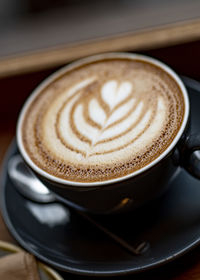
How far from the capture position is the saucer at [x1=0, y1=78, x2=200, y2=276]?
76cm

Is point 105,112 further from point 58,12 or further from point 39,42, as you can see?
point 58,12

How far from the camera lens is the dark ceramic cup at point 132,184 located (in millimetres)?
737

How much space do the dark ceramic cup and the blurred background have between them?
0.21 meters

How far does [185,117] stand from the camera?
0.78 m

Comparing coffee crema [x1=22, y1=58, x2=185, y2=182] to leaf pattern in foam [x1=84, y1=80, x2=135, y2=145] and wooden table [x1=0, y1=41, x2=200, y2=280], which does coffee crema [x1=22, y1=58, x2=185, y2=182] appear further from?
wooden table [x1=0, y1=41, x2=200, y2=280]

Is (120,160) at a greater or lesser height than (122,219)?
greater

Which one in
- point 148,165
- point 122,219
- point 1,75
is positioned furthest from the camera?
point 1,75

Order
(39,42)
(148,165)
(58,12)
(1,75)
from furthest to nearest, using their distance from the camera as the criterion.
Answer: (58,12)
(39,42)
(1,75)
(148,165)

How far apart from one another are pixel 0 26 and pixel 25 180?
2.70ft

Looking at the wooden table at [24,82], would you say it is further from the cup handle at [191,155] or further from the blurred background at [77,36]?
the cup handle at [191,155]

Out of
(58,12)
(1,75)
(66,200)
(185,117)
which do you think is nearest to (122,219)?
(66,200)

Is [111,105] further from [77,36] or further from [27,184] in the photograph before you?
[77,36]

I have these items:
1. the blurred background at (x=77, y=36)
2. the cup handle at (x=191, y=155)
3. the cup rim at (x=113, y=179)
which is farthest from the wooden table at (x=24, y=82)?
the cup handle at (x=191, y=155)

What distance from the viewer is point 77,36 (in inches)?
50.6
